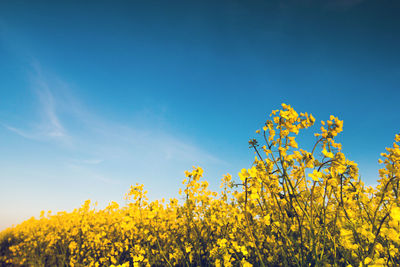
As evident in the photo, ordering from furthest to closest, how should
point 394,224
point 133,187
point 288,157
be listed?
point 133,187 < point 288,157 < point 394,224

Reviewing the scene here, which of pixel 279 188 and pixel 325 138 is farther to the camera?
pixel 279 188

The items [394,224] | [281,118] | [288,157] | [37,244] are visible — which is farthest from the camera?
[37,244]

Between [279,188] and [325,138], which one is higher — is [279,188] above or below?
below

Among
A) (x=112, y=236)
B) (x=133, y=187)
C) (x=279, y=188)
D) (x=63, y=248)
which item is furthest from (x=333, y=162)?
(x=63, y=248)

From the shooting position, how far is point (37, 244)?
9609 millimetres

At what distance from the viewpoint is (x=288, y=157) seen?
2.06m

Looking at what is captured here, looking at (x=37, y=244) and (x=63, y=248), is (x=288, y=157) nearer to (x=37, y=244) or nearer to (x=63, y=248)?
(x=63, y=248)

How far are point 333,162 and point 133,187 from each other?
3.20 m

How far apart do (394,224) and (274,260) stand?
2.24 m

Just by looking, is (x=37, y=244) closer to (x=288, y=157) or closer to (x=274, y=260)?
(x=274, y=260)

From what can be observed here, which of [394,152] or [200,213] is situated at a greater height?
[394,152]

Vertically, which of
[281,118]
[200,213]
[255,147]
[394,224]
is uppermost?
[281,118]

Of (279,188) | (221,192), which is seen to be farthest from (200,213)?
(279,188)

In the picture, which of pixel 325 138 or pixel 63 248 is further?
pixel 63 248
